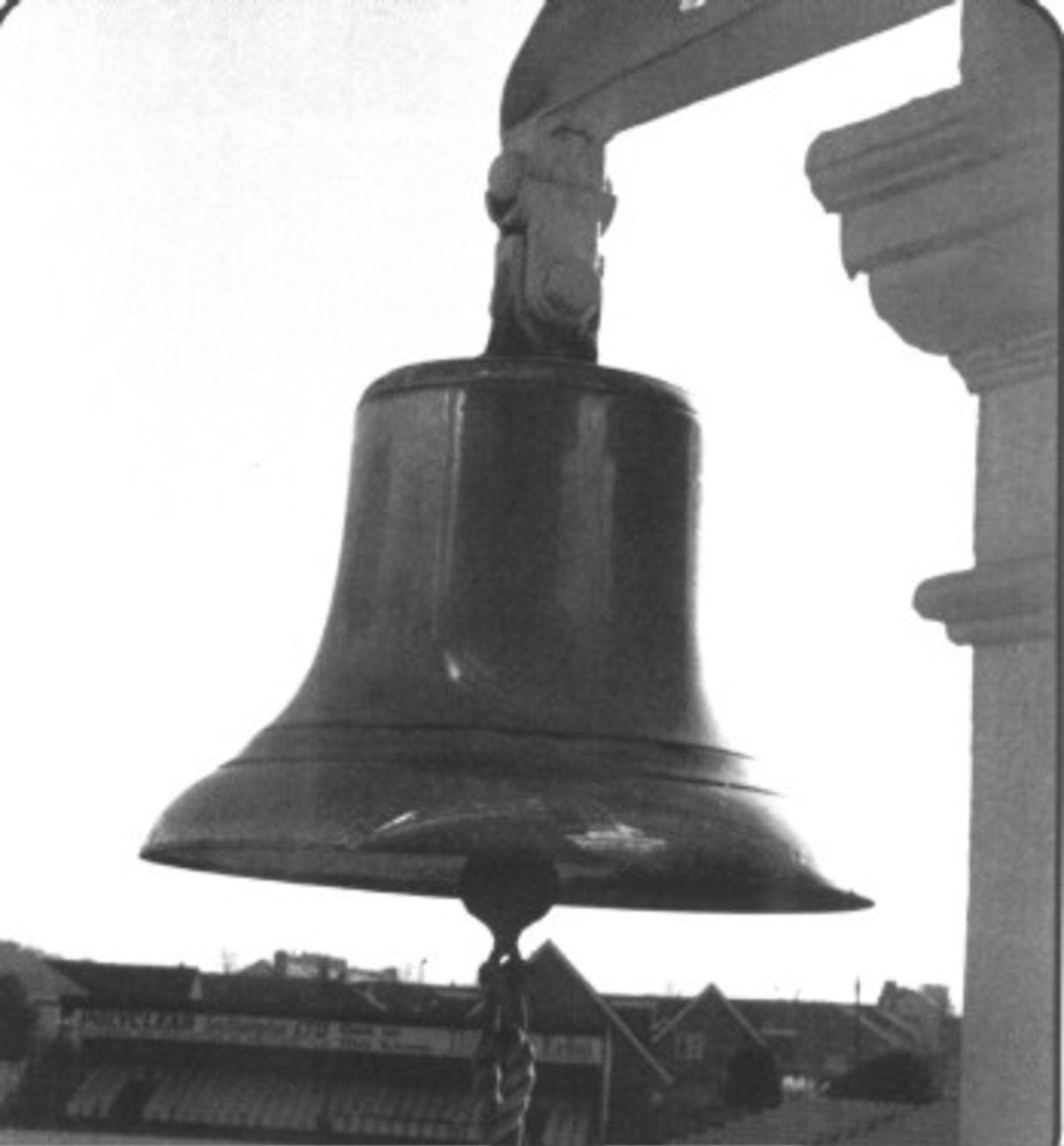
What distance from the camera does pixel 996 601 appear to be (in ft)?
4.64

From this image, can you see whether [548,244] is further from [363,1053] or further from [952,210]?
[363,1053]

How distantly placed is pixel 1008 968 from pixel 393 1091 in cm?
78

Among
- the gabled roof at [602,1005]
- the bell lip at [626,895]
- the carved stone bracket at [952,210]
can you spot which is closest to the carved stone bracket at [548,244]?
the carved stone bracket at [952,210]

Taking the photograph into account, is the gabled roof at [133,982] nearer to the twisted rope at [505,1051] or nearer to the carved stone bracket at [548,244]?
the twisted rope at [505,1051]

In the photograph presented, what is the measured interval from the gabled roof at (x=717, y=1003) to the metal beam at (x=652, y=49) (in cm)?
69

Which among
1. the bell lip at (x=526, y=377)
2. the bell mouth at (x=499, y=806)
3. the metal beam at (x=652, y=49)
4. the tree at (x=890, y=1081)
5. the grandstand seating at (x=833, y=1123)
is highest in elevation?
the metal beam at (x=652, y=49)

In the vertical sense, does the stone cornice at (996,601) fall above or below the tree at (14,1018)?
above

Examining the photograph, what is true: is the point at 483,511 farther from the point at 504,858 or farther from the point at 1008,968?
the point at 1008,968

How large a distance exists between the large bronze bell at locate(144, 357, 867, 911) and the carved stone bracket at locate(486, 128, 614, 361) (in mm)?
32

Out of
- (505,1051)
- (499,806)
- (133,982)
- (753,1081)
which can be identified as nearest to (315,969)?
(133,982)

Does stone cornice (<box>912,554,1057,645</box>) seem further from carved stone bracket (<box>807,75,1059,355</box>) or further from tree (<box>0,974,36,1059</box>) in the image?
tree (<box>0,974,36,1059</box>)

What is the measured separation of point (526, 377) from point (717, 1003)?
597mm

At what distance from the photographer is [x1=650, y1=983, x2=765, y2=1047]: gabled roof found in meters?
1.60

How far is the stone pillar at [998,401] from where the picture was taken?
1.34m
